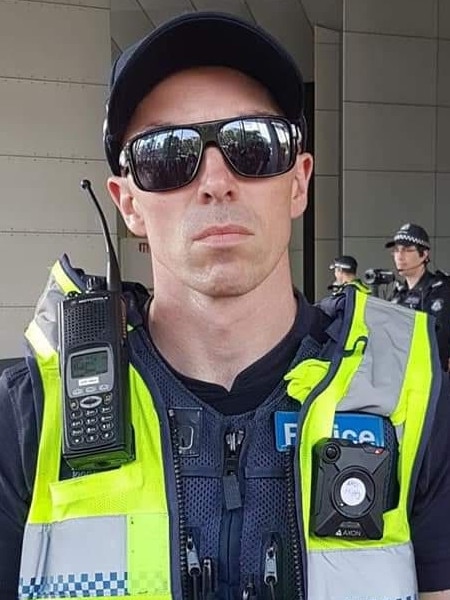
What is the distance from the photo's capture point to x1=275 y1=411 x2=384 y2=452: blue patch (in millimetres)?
1141

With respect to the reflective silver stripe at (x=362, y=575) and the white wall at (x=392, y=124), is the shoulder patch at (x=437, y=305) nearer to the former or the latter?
the white wall at (x=392, y=124)

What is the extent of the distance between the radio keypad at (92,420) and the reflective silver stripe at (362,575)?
0.34 metres

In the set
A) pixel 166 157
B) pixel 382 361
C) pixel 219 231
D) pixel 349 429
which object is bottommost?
pixel 349 429

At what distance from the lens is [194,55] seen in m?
1.23

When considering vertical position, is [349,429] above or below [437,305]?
below

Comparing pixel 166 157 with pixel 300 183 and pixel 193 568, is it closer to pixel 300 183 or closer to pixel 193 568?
pixel 300 183

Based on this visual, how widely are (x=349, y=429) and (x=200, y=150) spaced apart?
18.3 inches

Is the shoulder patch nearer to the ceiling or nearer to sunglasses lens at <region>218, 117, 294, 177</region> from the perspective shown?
sunglasses lens at <region>218, 117, 294, 177</region>

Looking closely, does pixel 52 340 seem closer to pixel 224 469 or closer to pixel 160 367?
pixel 160 367

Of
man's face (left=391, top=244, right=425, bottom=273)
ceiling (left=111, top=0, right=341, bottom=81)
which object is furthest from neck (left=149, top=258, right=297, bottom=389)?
ceiling (left=111, top=0, right=341, bottom=81)

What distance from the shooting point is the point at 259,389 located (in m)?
1.24

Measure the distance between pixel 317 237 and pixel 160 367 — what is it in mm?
8722

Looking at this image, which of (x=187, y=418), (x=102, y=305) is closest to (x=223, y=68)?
(x=102, y=305)

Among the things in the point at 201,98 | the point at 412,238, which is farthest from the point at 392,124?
the point at 201,98
